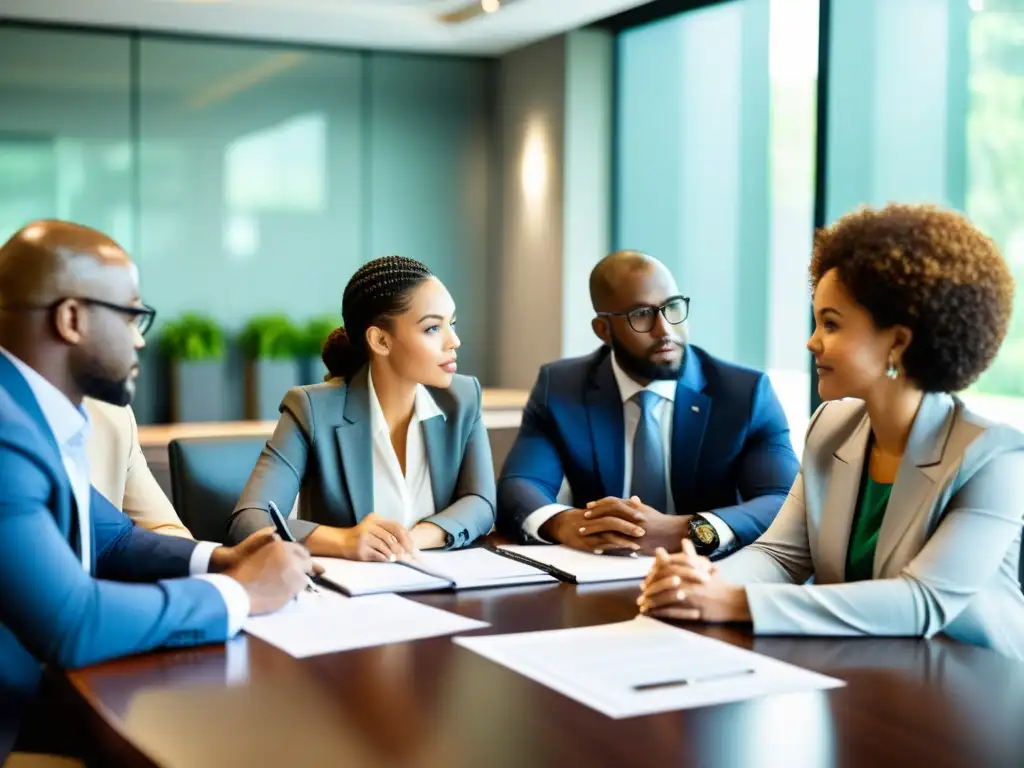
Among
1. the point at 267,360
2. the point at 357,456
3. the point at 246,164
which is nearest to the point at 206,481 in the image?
the point at 357,456

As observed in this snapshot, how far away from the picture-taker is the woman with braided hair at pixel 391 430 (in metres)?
2.75

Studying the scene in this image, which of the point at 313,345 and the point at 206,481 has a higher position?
the point at 313,345

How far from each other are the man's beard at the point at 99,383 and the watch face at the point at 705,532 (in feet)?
4.09

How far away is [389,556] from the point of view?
7.89ft

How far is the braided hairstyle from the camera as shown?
2.82m

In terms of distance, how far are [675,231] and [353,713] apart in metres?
5.52

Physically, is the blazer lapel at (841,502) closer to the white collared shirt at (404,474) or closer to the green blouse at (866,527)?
the green blouse at (866,527)

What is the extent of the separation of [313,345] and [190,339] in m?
0.73

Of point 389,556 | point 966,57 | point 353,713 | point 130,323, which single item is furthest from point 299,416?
point 966,57

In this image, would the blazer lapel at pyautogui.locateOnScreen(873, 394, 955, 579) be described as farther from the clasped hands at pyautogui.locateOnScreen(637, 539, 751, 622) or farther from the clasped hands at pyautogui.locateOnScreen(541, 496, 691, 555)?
the clasped hands at pyautogui.locateOnScreen(541, 496, 691, 555)

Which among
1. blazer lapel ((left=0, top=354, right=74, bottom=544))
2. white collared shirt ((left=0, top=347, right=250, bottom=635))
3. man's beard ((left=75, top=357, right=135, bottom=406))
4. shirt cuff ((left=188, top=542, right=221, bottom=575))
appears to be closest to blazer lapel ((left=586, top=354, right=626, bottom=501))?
shirt cuff ((left=188, top=542, right=221, bottom=575))

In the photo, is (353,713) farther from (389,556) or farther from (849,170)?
(849,170)

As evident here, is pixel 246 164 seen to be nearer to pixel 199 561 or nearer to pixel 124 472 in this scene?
pixel 124 472

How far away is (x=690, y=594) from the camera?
76.2 inches
